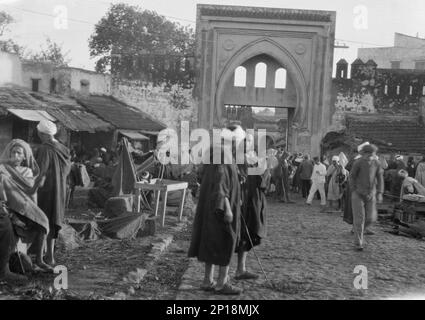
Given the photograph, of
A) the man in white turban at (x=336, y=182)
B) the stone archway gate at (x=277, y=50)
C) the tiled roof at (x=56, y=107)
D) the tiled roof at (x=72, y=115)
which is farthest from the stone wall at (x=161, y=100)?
the man in white turban at (x=336, y=182)

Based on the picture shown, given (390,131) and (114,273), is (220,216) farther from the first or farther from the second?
(390,131)

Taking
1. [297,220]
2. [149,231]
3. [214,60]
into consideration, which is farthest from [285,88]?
[149,231]

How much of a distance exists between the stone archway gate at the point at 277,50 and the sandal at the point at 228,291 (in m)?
19.3

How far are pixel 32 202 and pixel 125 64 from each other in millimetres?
20889

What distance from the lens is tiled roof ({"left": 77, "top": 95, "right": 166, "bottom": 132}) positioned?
842 inches

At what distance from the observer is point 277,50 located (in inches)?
967

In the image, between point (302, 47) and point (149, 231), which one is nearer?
point (149, 231)

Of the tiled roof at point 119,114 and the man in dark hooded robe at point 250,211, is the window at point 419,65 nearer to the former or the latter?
the tiled roof at point 119,114

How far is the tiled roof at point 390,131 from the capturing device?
22.8 metres

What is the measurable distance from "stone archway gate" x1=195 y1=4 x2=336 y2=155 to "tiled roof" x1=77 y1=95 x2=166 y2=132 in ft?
8.40

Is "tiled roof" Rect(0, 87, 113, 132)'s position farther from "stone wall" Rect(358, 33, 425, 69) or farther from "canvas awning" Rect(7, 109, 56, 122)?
"stone wall" Rect(358, 33, 425, 69)

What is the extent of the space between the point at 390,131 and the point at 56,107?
14.0 meters
